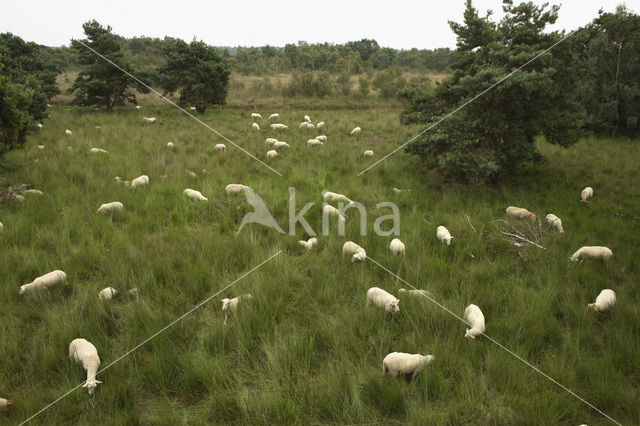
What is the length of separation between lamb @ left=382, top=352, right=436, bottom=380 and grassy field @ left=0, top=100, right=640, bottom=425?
0.08 m

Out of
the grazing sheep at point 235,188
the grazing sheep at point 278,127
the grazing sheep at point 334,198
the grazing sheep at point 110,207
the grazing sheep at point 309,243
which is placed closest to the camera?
the grazing sheep at point 309,243

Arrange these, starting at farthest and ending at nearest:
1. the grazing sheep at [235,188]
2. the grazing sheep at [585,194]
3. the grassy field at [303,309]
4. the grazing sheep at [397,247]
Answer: the grazing sheep at [235,188]
the grazing sheep at [585,194]
the grazing sheep at [397,247]
the grassy field at [303,309]

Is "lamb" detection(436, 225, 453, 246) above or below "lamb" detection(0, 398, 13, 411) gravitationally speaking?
above

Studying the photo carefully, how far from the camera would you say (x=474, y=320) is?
328 centimetres

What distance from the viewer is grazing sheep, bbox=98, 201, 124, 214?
5789 millimetres

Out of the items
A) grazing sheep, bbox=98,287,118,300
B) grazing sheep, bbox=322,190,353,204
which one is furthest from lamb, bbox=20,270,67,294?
grazing sheep, bbox=322,190,353,204

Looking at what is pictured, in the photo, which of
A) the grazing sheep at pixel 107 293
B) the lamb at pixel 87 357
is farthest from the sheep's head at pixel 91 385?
the grazing sheep at pixel 107 293

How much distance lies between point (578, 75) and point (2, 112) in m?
12.2

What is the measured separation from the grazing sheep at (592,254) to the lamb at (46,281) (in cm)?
670

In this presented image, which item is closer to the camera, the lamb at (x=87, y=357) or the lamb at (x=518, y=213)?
the lamb at (x=87, y=357)

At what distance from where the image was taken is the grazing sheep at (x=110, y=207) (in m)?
5.79

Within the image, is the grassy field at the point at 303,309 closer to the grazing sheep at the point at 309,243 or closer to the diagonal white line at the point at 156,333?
the diagonal white line at the point at 156,333

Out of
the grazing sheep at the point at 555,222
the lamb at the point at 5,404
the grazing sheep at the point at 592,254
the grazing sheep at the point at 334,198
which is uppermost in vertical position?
the grazing sheep at the point at 334,198

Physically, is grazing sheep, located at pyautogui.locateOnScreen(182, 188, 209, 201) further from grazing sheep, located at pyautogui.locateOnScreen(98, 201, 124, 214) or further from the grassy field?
grazing sheep, located at pyautogui.locateOnScreen(98, 201, 124, 214)
